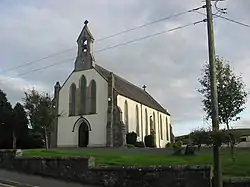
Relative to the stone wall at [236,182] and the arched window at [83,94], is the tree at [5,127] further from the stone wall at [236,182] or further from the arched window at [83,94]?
the stone wall at [236,182]

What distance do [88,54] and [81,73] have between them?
2.83 meters

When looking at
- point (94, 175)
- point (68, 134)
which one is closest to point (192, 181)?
point (94, 175)

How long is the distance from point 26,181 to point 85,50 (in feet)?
114

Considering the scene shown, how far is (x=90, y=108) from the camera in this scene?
48.6 metres

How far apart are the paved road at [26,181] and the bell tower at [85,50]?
104ft

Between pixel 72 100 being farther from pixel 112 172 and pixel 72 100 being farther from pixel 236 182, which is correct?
pixel 236 182

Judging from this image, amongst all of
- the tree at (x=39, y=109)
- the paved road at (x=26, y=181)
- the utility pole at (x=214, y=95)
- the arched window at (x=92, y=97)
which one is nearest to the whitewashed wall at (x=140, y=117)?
the arched window at (x=92, y=97)

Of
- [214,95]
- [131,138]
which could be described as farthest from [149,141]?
[214,95]

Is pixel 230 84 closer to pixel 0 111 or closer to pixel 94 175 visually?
pixel 94 175

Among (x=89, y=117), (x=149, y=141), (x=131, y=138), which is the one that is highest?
(x=89, y=117)

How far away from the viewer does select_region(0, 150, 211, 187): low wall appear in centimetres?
1365

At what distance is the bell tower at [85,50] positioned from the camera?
1998 inches

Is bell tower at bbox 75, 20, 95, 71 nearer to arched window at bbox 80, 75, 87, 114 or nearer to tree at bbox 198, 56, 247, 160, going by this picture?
arched window at bbox 80, 75, 87, 114

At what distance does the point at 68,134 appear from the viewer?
49531mm
